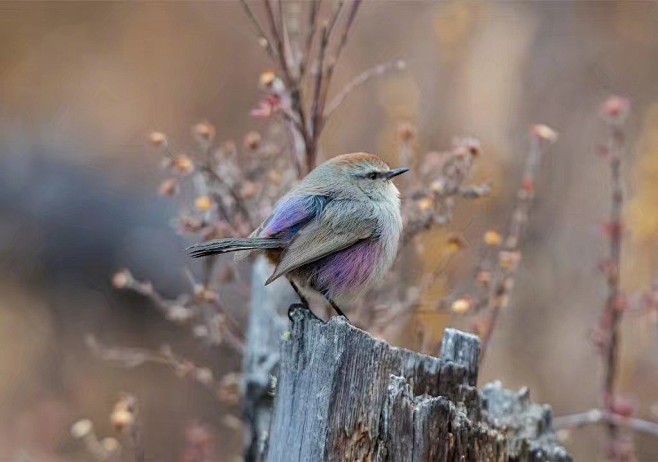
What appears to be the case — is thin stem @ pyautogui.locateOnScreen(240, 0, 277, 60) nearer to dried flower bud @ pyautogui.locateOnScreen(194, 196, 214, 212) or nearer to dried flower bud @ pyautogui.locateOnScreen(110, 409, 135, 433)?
dried flower bud @ pyautogui.locateOnScreen(194, 196, 214, 212)

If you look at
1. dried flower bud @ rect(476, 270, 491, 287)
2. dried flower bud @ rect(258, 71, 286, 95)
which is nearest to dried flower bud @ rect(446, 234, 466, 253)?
dried flower bud @ rect(476, 270, 491, 287)

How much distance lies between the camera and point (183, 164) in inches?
136

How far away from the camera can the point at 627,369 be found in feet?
18.2

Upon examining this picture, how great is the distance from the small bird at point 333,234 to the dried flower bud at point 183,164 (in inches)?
17.8

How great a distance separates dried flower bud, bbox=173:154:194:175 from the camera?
3.46 m

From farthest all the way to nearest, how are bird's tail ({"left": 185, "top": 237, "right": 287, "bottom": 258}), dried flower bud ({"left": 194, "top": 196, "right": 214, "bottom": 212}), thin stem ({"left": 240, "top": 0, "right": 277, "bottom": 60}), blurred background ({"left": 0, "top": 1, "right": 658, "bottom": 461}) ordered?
blurred background ({"left": 0, "top": 1, "right": 658, "bottom": 461})
dried flower bud ({"left": 194, "top": 196, "right": 214, "bottom": 212})
thin stem ({"left": 240, "top": 0, "right": 277, "bottom": 60})
bird's tail ({"left": 185, "top": 237, "right": 287, "bottom": 258})

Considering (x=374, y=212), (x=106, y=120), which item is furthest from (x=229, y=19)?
(x=374, y=212)

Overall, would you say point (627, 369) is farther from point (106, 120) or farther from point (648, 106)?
point (106, 120)

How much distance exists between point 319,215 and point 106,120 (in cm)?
654

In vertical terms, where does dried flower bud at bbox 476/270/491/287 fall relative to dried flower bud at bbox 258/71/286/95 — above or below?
below

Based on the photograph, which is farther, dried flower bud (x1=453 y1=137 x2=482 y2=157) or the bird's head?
dried flower bud (x1=453 y1=137 x2=482 y2=157)

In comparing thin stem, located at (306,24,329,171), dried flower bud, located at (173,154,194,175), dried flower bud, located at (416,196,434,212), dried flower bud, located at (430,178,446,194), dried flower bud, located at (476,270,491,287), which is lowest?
dried flower bud, located at (476,270,491,287)

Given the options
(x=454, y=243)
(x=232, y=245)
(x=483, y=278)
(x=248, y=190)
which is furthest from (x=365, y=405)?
(x=248, y=190)

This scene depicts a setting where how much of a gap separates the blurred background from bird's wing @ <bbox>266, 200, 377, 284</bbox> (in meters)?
1.91
